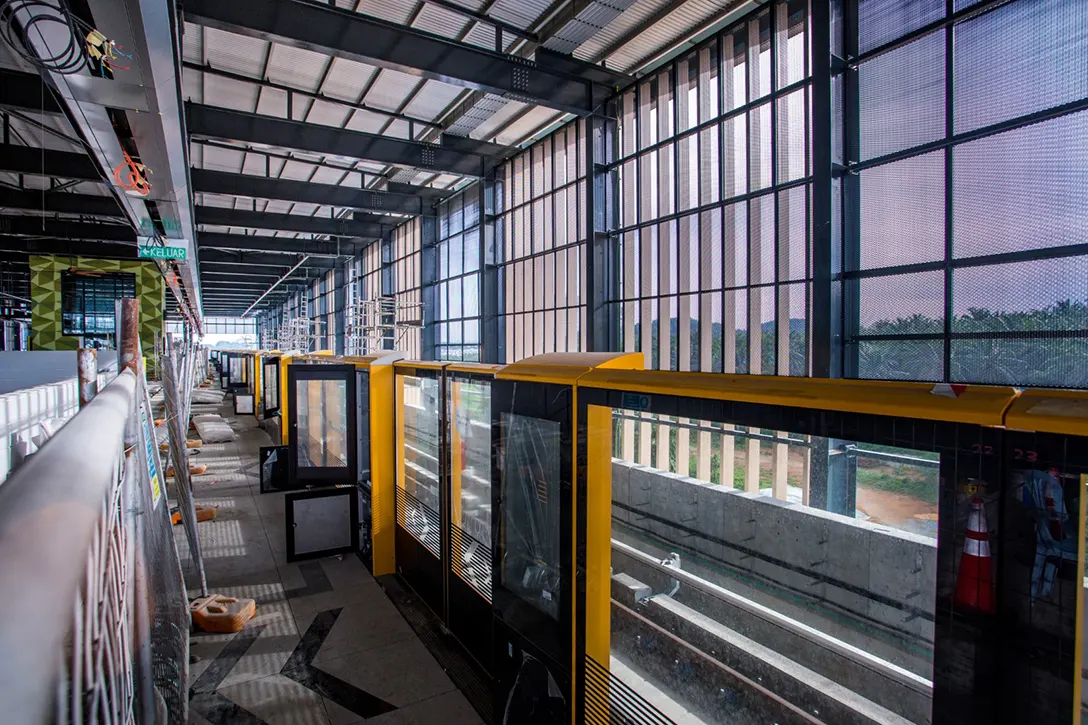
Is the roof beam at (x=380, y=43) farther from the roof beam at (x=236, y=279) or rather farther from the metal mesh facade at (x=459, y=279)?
the roof beam at (x=236, y=279)

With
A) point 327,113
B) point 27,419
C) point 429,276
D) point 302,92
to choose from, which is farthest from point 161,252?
point 27,419

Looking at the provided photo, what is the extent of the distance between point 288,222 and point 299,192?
15.1 feet

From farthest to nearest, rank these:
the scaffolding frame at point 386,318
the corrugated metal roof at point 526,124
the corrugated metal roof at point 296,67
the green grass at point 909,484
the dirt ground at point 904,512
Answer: the scaffolding frame at point 386,318, the corrugated metal roof at point 526,124, the corrugated metal roof at point 296,67, the dirt ground at point 904,512, the green grass at point 909,484

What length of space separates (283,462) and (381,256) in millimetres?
13143

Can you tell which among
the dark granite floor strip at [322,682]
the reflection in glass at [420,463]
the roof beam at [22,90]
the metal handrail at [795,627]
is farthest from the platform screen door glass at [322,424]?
the roof beam at [22,90]

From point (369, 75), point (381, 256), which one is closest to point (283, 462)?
point (369, 75)

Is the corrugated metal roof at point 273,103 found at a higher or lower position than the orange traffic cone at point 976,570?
higher

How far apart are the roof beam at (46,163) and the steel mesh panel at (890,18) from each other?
12870 mm

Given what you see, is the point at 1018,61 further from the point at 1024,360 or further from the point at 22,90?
the point at 22,90

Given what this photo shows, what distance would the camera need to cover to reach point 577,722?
3.35m

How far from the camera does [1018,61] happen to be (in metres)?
6.02

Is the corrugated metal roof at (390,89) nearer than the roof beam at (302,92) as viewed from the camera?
No

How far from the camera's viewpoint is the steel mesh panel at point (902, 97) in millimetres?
6703

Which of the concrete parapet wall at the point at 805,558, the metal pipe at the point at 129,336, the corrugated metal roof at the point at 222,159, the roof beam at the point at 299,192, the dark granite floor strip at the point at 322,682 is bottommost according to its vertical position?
the dark granite floor strip at the point at 322,682
